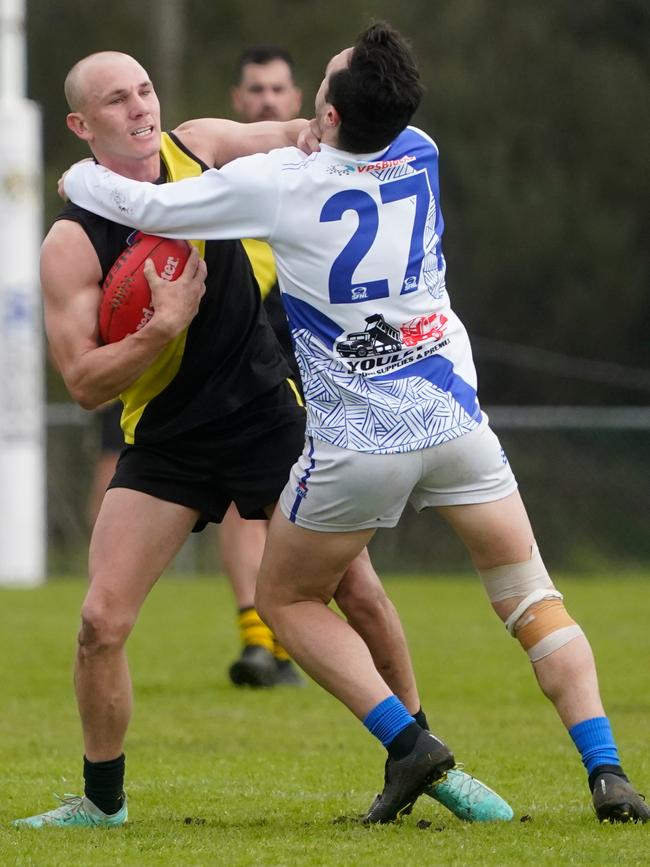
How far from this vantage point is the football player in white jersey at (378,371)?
4445mm

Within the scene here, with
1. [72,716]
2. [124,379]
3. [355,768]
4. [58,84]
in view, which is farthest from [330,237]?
[58,84]

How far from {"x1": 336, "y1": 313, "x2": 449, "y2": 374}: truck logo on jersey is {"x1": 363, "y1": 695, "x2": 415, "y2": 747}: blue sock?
3.02 feet

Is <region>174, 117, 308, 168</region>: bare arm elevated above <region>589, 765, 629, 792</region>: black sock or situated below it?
above

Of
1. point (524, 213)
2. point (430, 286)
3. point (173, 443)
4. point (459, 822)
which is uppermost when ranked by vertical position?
point (430, 286)

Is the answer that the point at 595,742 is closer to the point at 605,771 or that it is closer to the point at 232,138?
the point at 605,771

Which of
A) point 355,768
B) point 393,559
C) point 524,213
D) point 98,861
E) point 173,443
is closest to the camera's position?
point 98,861

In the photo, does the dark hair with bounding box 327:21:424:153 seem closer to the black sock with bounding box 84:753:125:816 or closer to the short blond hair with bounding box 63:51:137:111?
the short blond hair with bounding box 63:51:137:111

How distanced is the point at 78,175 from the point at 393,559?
1268 centimetres

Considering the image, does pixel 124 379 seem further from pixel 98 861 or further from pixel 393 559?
pixel 393 559

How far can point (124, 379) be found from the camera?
471 cm

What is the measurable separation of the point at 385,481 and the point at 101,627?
97 cm

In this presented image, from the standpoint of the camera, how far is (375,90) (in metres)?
4.32

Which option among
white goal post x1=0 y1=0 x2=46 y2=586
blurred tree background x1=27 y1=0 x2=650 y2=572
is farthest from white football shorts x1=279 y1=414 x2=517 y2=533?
blurred tree background x1=27 y1=0 x2=650 y2=572

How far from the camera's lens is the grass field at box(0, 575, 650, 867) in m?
4.35
